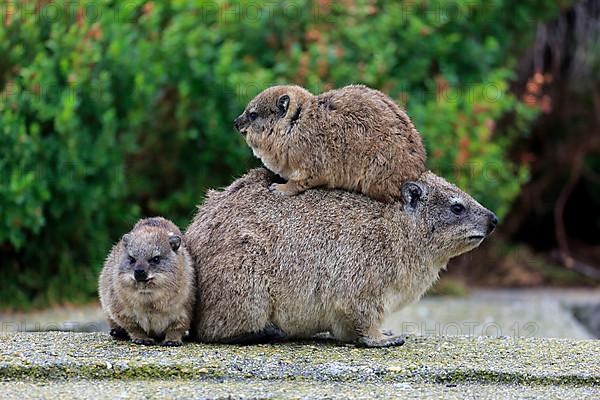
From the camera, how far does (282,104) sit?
8.32 metres

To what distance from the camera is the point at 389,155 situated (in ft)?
25.8

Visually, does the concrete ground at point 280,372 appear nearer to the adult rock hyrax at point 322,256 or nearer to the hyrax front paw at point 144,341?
the hyrax front paw at point 144,341

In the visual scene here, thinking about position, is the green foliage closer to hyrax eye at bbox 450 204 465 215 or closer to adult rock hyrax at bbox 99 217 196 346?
adult rock hyrax at bbox 99 217 196 346

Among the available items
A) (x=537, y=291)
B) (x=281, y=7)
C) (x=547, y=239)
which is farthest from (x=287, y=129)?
(x=547, y=239)

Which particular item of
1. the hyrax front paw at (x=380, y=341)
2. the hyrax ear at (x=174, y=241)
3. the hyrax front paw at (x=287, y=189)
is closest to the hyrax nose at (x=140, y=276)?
the hyrax ear at (x=174, y=241)

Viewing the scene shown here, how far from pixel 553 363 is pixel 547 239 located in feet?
37.2

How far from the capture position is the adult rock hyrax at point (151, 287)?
24.6 ft

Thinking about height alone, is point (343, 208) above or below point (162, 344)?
above

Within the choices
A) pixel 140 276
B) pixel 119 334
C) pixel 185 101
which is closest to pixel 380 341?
pixel 140 276

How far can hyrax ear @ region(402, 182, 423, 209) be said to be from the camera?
7.93m

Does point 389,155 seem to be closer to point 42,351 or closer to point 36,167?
point 42,351

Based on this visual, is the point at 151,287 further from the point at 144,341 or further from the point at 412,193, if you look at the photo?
the point at 412,193

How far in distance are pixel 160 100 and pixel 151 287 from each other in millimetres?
7019

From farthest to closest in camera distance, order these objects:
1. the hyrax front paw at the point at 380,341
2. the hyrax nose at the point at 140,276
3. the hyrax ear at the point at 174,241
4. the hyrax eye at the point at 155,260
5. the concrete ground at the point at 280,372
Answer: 1. the hyrax front paw at the point at 380,341
2. the hyrax ear at the point at 174,241
3. the hyrax eye at the point at 155,260
4. the hyrax nose at the point at 140,276
5. the concrete ground at the point at 280,372
